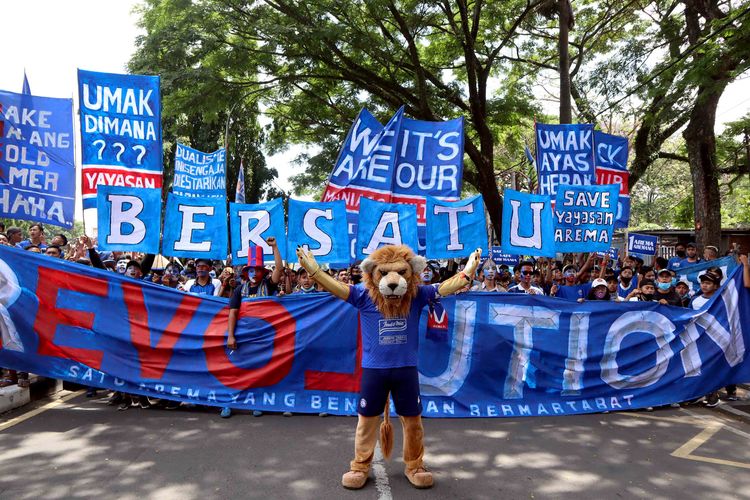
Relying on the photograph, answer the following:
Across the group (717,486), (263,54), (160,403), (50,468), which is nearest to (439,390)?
(717,486)

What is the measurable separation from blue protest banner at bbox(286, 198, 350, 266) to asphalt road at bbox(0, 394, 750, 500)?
1.83 m

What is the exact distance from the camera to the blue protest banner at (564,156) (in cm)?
907

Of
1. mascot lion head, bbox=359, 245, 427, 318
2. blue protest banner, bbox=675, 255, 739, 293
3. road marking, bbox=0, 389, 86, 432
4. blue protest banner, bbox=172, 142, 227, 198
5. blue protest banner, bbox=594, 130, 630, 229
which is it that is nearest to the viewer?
mascot lion head, bbox=359, 245, 427, 318

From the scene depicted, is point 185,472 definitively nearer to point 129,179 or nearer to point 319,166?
point 129,179

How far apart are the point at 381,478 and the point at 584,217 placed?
15.9 ft

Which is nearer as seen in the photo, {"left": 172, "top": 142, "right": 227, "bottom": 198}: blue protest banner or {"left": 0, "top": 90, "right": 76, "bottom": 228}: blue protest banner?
{"left": 0, "top": 90, "right": 76, "bottom": 228}: blue protest banner

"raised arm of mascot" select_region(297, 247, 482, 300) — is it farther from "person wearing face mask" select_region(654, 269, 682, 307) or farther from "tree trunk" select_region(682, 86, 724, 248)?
"tree trunk" select_region(682, 86, 724, 248)

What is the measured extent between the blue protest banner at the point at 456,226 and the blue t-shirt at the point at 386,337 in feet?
8.13

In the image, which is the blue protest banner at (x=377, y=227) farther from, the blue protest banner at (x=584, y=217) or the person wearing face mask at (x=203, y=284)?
the blue protest banner at (x=584, y=217)

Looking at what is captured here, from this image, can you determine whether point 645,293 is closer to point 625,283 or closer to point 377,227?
point 625,283

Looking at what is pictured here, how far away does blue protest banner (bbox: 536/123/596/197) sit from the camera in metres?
9.07

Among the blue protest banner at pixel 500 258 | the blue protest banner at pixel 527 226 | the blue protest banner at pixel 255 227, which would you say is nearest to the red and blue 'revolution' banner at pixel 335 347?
the blue protest banner at pixel 255 227

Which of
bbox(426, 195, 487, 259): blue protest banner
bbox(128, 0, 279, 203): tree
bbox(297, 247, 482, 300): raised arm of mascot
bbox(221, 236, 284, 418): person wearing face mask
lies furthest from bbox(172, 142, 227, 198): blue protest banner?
bbox(297, 247, 482, 300): raised arm of mascot

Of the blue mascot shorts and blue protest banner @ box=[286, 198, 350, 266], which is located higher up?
blue protest banner @ box=[286, 198, 350, 266]
